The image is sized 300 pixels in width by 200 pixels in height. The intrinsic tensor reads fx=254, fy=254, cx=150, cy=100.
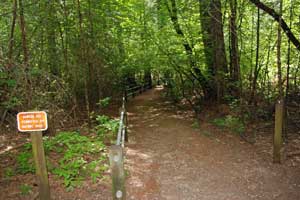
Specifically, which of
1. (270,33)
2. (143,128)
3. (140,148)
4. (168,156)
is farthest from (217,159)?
(270,33)

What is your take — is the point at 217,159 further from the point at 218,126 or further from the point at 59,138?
the point at 59,138

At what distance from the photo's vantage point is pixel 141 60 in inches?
487

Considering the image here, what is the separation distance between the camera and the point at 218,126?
25.6ft

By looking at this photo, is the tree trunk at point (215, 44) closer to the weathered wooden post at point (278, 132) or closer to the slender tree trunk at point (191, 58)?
the slender tree trunk at point (191, 58)

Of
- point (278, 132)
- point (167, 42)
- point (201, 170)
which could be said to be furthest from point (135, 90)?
point (278, 132)

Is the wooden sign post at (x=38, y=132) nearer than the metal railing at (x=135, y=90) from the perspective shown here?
Yes

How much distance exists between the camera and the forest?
16.1 feet

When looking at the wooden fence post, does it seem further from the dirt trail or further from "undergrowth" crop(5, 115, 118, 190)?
the dirt trail

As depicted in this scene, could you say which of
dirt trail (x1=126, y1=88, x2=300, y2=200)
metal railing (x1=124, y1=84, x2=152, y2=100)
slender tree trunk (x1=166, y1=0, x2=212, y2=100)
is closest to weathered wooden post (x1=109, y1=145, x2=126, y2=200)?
dirt trail (x1=126, y1=88, x2=300, y2=200)

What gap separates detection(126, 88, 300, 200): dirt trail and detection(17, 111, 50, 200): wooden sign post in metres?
1.36

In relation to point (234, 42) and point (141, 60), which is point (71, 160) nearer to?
point (234, 42)

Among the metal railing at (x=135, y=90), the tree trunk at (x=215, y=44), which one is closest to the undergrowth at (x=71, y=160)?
the tree trunk at (x=215, y=44)

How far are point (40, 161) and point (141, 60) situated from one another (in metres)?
9.75

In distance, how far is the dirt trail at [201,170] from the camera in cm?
405
